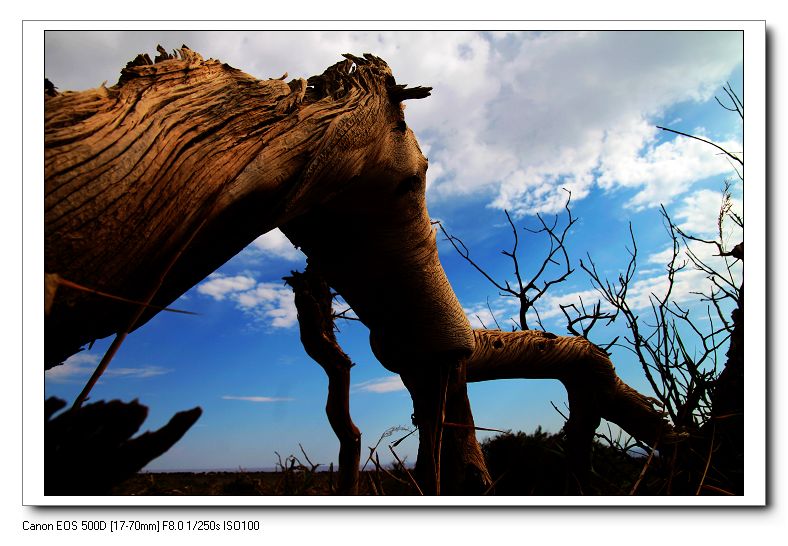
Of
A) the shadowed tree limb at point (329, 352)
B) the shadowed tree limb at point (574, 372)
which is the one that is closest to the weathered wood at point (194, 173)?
the shadowed tree limb at point (329, 352)

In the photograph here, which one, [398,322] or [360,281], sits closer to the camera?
[360,281]

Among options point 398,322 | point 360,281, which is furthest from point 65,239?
point 398,322

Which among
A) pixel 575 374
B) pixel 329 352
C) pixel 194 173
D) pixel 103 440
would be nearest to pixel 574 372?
pixel 575 374

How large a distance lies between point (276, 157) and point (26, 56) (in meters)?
0.97

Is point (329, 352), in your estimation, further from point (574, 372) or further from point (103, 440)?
point (103, 440)

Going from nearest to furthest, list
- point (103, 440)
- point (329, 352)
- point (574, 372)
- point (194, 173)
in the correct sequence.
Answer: point (103, 440) → point (194, 173) → point (329, 352) → point (574, 372)

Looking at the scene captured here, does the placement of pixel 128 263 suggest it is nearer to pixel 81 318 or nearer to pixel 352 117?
pixel 81 318

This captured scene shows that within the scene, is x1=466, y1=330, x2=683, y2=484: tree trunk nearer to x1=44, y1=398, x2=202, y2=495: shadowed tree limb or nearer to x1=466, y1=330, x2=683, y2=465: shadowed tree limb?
x1=466, y1=330, x2=683, y2=465: shadowed tree limb

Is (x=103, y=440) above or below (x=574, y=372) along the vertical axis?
above

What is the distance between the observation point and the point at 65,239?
0.93 m

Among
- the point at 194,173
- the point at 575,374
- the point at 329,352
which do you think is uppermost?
the point at 194,173

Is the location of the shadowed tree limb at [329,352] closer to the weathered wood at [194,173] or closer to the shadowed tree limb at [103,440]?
the weathered wood at [194,173]

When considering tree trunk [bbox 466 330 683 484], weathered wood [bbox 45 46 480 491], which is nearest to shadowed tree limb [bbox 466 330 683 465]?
tree trunk [bbox 466 330 683 484]
